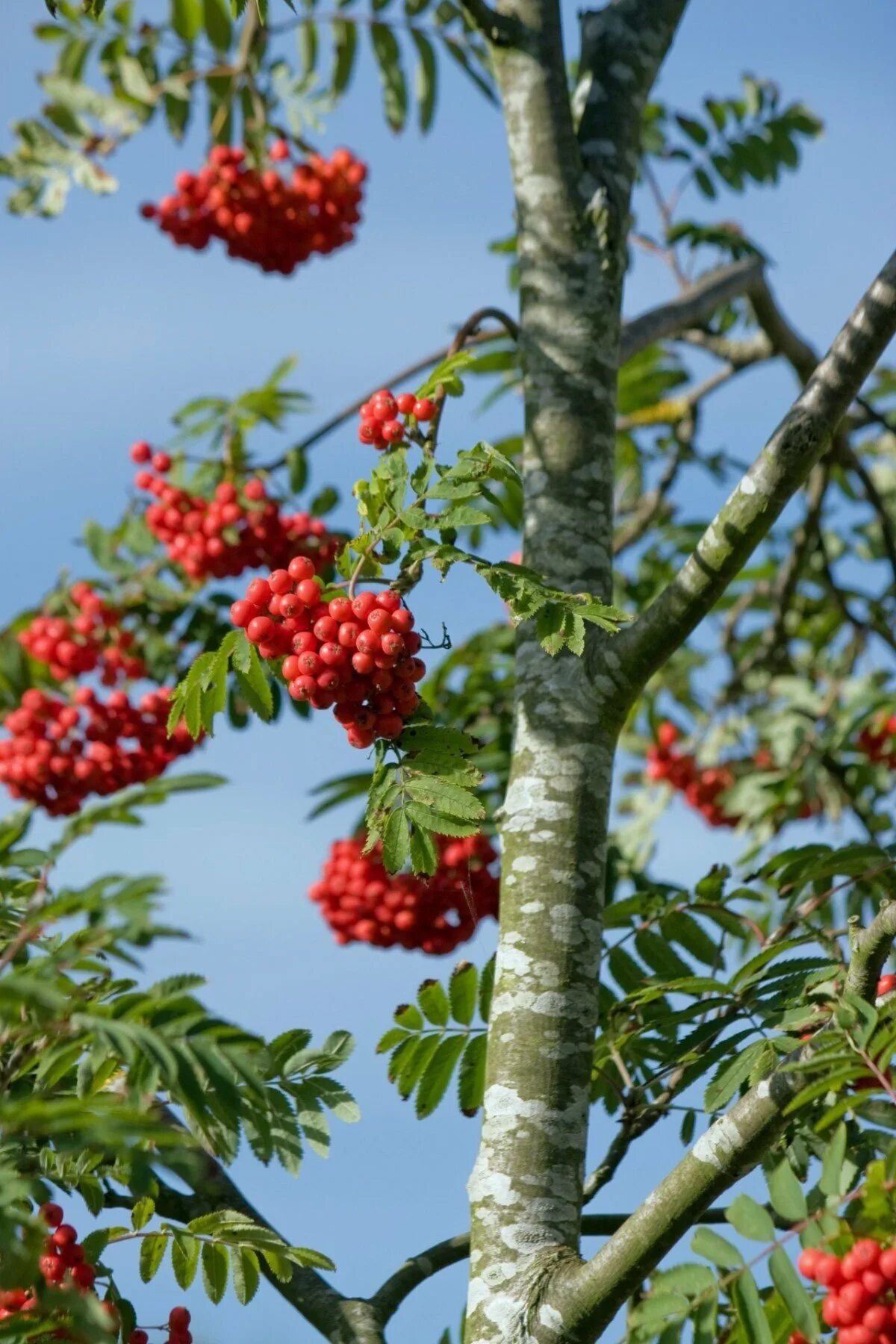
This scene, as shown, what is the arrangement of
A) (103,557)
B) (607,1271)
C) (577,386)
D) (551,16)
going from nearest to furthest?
(607,1271)
(577,386)
(551,16)
(103,557)

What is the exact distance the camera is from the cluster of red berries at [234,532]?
4.14 metres

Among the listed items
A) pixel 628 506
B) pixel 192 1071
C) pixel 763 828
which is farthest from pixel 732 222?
pixel 192 1071

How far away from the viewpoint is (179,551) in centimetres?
427

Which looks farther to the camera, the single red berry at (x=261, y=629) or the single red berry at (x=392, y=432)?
the single red berry at (x=392, y=432)

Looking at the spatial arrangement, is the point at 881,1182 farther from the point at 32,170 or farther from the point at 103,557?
the point at 32,170

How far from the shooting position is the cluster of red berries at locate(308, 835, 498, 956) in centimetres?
387

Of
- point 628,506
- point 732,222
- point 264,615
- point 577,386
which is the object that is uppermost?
point 732,222

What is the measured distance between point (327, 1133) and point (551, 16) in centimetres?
231

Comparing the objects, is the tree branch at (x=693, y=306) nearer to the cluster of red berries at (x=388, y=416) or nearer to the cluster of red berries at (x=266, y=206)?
the cluster of red berries at (x=388, y=416)

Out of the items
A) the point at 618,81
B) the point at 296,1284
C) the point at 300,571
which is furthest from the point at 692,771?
the point at 300,571

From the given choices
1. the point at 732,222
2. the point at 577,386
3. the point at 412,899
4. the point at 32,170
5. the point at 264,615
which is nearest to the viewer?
the point at 264,615

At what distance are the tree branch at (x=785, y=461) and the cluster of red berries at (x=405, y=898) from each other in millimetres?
1426

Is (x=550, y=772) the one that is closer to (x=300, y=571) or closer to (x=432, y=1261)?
(x=300, y=571)

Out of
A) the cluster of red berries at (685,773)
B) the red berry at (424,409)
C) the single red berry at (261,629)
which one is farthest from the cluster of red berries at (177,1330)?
the cluster of red berries at (685,773)
